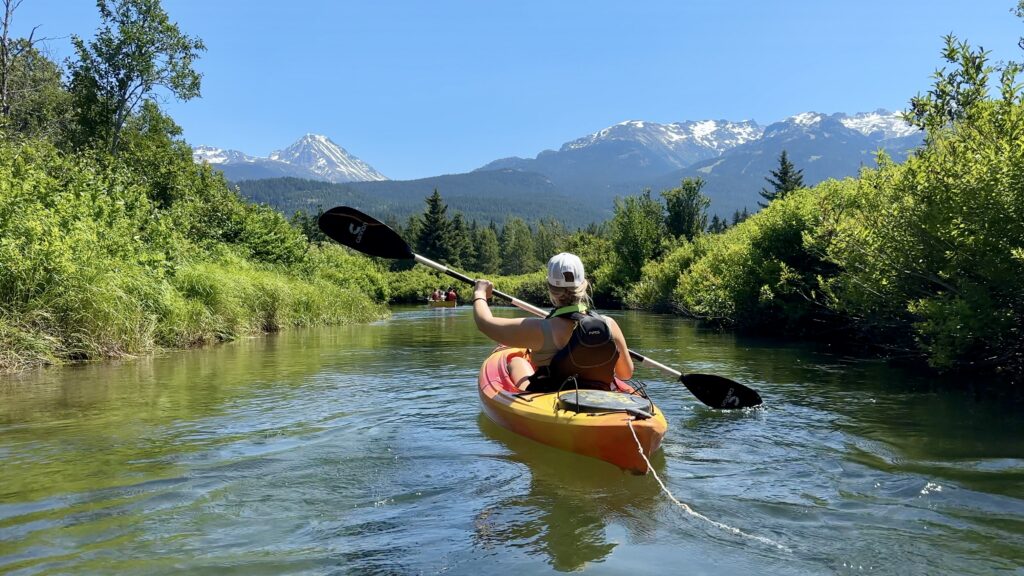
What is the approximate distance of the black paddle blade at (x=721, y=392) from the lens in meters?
7.56

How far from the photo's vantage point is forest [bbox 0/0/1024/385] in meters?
8.17

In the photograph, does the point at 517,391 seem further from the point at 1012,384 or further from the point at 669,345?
the point at 669,345

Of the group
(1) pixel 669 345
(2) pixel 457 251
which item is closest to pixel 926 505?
(1) pixel 669 345

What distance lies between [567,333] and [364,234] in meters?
4.49

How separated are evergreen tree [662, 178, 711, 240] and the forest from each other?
25.1 metres

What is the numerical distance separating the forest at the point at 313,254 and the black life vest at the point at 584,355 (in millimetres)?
4647

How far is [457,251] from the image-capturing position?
81.4m

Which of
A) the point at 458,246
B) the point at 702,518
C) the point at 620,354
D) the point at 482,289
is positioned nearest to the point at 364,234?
the point at 482,289

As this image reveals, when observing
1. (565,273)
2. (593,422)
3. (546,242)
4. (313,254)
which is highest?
(546,242)

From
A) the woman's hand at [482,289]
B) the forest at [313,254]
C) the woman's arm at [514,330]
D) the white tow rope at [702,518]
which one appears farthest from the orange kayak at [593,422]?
the forest at [313,254]

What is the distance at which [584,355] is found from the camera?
5488 millimetres

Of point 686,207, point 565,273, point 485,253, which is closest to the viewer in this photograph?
point 565,273

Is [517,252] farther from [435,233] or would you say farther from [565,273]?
[565,273]

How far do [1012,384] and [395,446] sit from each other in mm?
→ 8405
